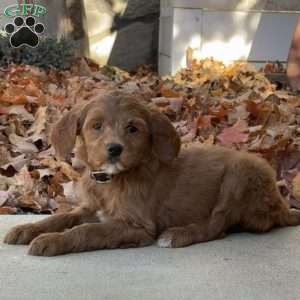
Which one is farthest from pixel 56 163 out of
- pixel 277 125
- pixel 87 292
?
pixel 87 292

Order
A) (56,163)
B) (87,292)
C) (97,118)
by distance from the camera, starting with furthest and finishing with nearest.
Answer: (56,163) → (97,118) → (87,292)

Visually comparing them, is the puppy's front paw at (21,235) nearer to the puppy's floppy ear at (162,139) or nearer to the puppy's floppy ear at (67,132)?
the puppy's floppy ear at (67,132)

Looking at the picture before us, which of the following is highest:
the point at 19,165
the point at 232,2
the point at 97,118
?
the point at 232,2

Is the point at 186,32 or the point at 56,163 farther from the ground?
the point at 186,32

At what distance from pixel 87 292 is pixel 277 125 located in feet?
10.8

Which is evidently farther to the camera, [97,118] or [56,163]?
[56,163]

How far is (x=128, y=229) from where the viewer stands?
3674 millimetres

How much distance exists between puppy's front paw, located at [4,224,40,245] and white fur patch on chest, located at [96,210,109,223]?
1.12 feet

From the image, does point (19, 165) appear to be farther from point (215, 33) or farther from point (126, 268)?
point (215, 33)

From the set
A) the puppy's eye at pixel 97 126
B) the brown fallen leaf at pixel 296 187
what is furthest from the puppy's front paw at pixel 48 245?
the brown fallen leaf at pixel 296 187

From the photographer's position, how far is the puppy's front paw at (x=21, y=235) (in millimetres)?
3719

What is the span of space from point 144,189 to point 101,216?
288mm

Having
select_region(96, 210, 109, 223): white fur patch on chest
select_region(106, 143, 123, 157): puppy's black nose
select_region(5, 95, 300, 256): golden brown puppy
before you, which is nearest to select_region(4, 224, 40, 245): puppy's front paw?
select_region(5, 95, 300, 256): golden brown puppy

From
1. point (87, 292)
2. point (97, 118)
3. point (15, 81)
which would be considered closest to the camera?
point (87, 292)
